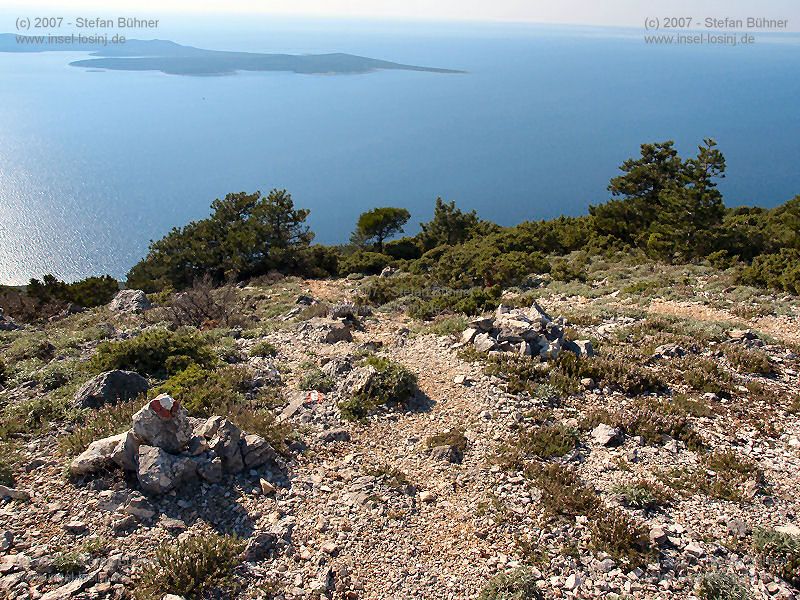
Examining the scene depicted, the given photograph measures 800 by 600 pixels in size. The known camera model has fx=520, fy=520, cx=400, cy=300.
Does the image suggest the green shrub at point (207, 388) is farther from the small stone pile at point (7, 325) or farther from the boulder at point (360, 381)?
the small stone pile at point (7, 325)

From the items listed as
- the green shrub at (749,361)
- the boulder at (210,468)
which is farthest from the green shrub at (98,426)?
the green shrub at (749,361)

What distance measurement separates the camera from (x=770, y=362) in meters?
13.3

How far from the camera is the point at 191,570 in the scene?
21.9 ft

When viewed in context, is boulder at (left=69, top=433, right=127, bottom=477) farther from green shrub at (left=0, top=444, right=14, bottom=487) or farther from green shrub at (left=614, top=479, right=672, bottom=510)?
green shrub at (left=614, top=479, right=672, bottom=510)

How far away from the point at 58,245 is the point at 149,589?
310ft

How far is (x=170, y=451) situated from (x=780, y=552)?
923cm

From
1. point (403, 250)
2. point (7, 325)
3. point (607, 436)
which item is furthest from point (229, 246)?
point (607, 436)

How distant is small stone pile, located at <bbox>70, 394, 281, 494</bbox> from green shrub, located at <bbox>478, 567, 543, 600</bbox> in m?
4.35

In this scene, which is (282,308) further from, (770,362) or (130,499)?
(770,362)

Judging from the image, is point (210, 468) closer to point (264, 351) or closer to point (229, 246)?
point (264, 351)

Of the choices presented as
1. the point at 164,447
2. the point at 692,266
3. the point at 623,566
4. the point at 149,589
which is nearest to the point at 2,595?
the point at 149,589

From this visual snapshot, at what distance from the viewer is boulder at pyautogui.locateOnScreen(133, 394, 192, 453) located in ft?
27.8

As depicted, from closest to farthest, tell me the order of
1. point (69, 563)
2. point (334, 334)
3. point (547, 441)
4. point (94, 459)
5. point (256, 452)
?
point (69, 563) → point (94, 459) → point (256, 452) → point (547, 441) → point (334, 334)

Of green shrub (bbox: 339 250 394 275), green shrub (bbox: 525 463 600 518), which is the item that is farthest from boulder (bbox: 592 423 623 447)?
green shrub (bbox: 339 250 394 275)
